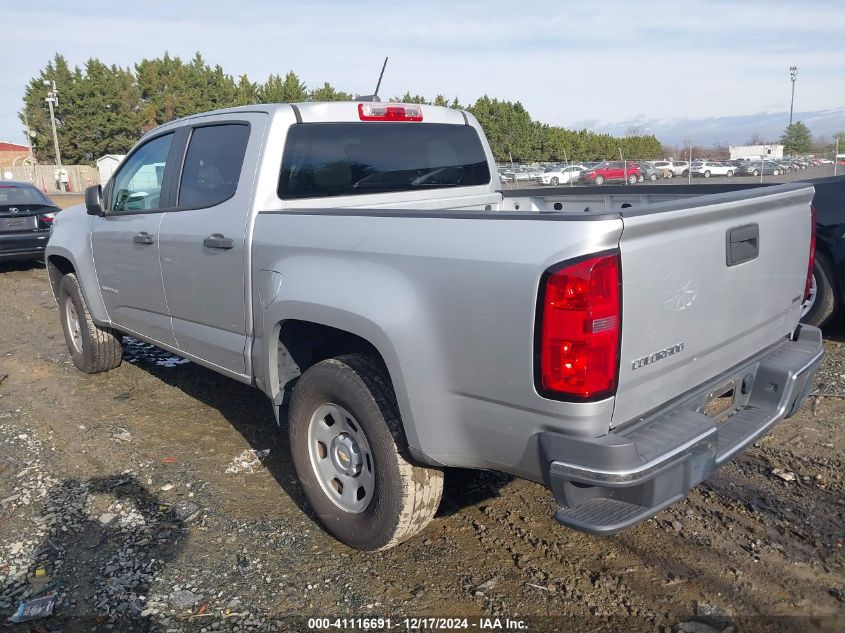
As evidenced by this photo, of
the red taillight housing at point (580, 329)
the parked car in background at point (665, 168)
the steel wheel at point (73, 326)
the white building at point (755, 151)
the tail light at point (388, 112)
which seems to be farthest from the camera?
the white building at point (755, 151)

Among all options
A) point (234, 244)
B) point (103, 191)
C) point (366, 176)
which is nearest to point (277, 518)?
point (234, 244)

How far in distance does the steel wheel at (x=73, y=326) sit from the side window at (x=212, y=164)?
2.48 metres

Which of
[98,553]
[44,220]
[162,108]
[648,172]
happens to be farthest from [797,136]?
[98,553]

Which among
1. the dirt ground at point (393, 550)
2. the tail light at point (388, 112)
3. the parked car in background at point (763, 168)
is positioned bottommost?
the dirt ground at point (393, 550)

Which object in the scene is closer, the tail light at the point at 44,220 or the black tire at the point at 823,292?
the black tire at the point at 823,292

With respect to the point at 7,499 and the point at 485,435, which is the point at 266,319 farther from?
the point at 7,499

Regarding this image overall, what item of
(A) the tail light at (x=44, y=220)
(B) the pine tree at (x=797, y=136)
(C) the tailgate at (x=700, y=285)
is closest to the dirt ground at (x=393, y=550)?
(C) the tailgate at (x=700, y=285)

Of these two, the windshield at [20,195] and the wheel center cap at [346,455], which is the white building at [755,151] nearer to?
the windshield at [20,195]

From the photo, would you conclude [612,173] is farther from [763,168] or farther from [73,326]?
[73,326]

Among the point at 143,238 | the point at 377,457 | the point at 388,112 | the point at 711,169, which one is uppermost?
the point at 388,112

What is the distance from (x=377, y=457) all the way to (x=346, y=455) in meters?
0.33

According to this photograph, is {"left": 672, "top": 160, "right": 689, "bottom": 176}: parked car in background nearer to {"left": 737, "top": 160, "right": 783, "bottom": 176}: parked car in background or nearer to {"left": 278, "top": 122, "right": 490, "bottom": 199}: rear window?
{"left": 737, "top": 160, "right": 783, "bottom": 176}: parked car in background

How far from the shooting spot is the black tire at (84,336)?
5641 mm

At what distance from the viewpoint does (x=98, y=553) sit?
3213mm
